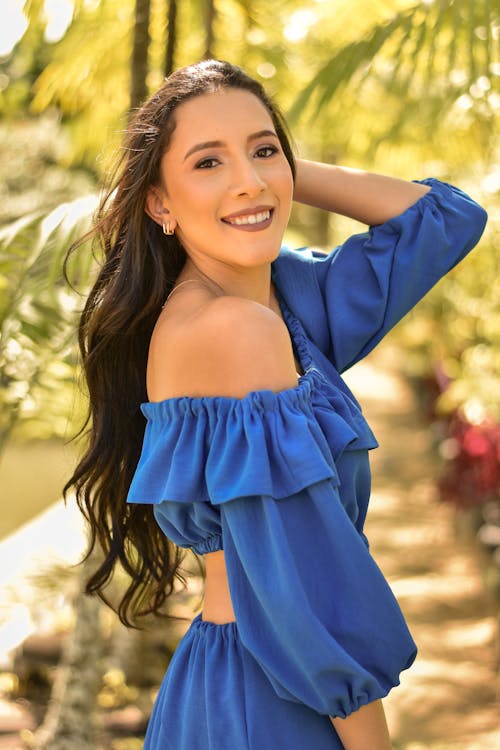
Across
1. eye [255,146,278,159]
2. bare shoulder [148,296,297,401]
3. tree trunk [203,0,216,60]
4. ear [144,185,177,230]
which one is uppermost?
tree trunk [203,0,216,60]

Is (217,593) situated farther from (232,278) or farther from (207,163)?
(207,163)

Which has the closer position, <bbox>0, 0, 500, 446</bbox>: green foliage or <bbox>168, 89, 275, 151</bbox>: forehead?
<bbox>168, 89, 275, 151</bbox>: forehead

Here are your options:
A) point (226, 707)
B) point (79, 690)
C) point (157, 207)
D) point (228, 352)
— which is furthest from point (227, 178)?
point (79, 690)

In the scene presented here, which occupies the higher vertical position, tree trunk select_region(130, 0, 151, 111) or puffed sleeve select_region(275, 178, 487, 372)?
tree trunk select_region(130, 0, 151, 111)

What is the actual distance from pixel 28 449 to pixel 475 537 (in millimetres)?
3074

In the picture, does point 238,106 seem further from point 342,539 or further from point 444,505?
point 444,505

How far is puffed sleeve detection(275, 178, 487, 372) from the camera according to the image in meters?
1.82

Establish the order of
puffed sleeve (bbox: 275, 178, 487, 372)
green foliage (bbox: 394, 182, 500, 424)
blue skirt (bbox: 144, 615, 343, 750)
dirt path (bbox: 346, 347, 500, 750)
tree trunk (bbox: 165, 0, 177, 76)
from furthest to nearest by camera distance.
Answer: green foliage (bbox: 394, 182, 500, 424), dirt path (bbox: 346, 347, 500, 750), tree trunk (bbox: 165, 0, 177, 76), puffed sleeve (bbox: 275, 178, 487, 372), blue skirt (bbox: 144, 615, 343, 750)

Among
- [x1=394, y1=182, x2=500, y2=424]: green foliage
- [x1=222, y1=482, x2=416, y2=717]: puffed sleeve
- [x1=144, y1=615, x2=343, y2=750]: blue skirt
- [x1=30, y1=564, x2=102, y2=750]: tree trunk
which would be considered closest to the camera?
[x1=222, y1=482, x2=416, y2=717]: puffed sleeve

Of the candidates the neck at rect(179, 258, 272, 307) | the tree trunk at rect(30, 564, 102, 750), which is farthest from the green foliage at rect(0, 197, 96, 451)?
the neck at rect(179, 258, 272, 307)

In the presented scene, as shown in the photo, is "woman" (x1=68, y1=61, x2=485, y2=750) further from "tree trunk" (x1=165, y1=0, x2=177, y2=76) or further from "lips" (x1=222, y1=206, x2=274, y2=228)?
"tree trunk" (x1=165, y1=0, x2=177, y2=76)

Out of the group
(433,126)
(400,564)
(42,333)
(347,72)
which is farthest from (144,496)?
(400,564)

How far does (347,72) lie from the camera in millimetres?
2723

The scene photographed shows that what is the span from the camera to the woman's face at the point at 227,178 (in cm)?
158
